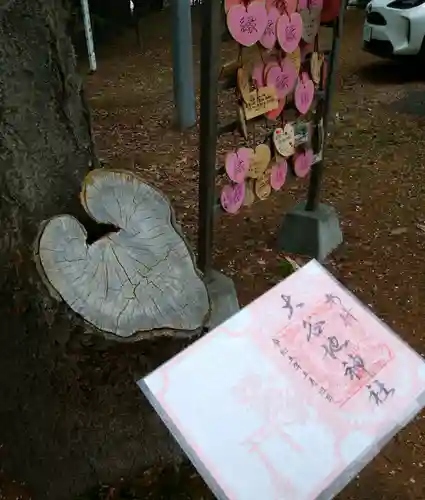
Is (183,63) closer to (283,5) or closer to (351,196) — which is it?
(351,196)

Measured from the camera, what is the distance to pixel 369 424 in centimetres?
109

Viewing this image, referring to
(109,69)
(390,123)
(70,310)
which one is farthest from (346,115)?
(70,310)

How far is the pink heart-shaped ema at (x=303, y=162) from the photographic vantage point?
8.87ft

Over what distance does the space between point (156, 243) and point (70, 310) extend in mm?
260

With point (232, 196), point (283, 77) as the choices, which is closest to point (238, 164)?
point (232, 196)

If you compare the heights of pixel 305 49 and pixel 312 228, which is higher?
pixel 305 49

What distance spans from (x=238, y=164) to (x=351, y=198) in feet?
5.24

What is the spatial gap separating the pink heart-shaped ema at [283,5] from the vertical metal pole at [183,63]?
275 centimetres

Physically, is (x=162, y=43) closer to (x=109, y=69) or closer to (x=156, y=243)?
(x=109, y=69)

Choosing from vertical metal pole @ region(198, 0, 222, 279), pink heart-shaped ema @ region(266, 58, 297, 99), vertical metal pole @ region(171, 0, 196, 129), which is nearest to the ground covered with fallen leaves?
vertical metal pole @ region(171, 0, 196, 129)

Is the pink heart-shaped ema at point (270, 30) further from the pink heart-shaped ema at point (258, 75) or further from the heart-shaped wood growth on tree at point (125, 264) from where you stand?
the heart-shaped wood growth on tree at point (125, 264)

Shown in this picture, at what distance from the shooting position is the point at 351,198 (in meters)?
3.73

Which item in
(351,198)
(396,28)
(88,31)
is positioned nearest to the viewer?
(351,198)

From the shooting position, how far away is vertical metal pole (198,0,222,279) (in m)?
1.91
